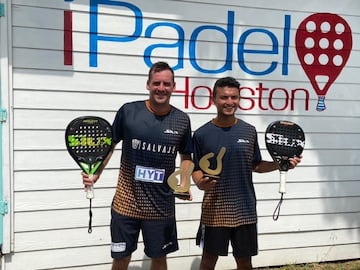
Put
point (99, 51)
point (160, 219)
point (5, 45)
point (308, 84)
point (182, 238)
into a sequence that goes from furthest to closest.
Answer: point (308, 84) < point (182, 238) < point (99, 51) < point (5, 45) < point (160, 219)

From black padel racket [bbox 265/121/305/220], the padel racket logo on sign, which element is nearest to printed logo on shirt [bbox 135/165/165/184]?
black padel racket [bbox 265/121/305/220]

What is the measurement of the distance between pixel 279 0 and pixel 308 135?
1275mm

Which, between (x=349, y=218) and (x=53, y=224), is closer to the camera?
(x=53, y=224)

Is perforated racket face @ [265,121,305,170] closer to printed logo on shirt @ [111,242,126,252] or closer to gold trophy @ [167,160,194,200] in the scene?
gold trophy @ [167,160,194,200]

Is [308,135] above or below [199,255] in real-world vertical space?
above

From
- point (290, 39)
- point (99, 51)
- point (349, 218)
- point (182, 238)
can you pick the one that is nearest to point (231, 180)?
point (182, 238)

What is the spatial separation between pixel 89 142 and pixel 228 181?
3.02 feet

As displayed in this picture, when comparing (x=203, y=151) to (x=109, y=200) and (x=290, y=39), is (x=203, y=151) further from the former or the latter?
(x=290, y=39)

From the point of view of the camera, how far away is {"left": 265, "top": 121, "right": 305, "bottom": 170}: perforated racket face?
294cm

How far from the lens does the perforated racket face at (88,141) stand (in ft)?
8.85

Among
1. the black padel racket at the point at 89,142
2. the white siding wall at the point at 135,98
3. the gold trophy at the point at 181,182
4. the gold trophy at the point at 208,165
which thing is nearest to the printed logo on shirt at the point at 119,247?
the black padel racket at the point at 89,142

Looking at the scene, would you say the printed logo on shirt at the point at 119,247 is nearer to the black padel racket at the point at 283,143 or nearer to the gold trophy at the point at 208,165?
the gold trophy at the point at 208,165

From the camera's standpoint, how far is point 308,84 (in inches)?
167

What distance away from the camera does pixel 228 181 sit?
9.65 ft
